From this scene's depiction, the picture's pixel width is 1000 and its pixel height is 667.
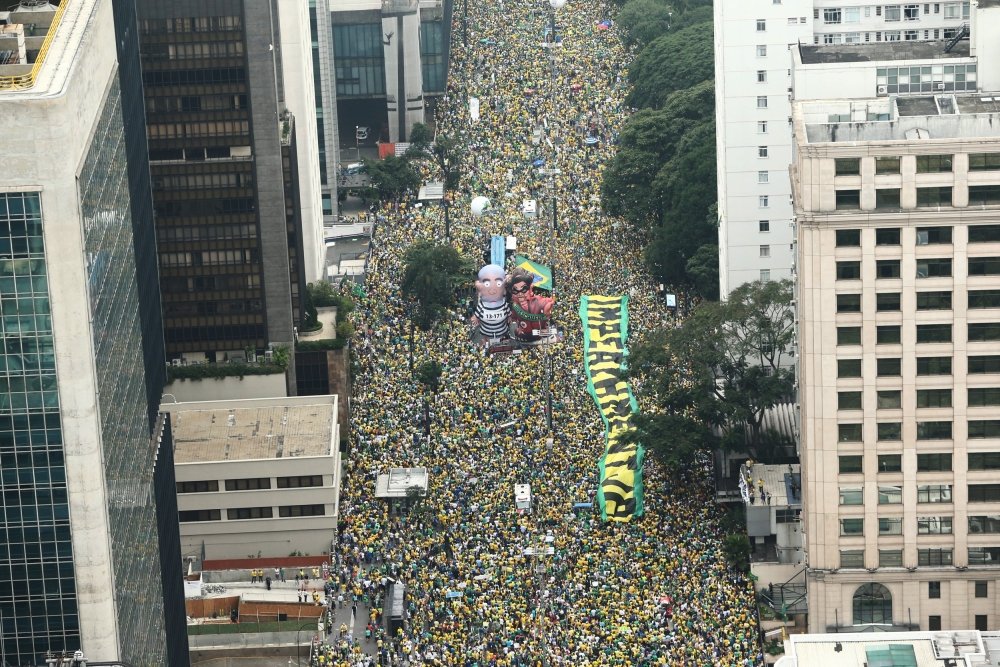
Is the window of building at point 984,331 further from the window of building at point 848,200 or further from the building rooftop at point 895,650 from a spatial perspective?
the building rooftop at point 895,650

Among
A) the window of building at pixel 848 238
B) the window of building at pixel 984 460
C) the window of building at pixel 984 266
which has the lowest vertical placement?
the window of building at pixel 984 460

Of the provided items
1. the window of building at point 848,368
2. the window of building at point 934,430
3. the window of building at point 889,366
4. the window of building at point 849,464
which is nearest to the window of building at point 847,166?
the window of building at point 848,368

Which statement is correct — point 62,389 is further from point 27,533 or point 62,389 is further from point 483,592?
point 483,592

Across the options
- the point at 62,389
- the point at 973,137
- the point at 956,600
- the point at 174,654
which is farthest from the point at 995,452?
the point at 62,389

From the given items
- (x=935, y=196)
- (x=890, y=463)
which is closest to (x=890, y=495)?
(x=890, y=463)

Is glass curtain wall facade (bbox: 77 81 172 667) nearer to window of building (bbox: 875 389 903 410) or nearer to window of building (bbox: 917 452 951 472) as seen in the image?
window of building (bbox: 875 389 903 410)

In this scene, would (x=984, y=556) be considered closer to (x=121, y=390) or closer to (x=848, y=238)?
(x=848, y=238)
